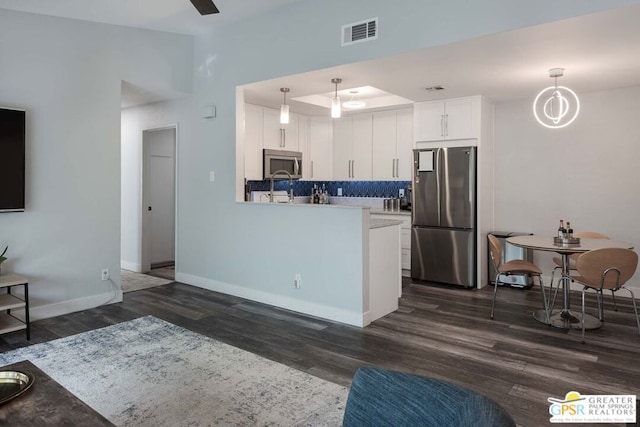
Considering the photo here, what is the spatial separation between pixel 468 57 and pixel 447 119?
189 centimetres

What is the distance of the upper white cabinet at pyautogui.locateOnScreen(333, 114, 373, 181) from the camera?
6.93 m

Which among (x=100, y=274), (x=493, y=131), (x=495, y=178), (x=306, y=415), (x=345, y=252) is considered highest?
(x=493, y=131)

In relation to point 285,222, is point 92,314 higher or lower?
lower

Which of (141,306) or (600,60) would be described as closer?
(600,60)

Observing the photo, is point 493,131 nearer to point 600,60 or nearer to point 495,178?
point 495,178

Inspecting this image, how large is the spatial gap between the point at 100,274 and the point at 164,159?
2.76m

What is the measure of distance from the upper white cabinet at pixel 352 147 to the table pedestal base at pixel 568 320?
3401 mm

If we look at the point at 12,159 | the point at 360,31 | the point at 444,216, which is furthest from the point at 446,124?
the point at 12,159

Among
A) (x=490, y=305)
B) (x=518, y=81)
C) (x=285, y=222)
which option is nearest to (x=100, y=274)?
A: (x=285, y=222)

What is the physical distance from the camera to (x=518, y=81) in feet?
15.5

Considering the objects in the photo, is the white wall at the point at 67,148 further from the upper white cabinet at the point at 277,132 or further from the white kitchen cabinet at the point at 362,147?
the white kitchen cabinet at the point at 362,147

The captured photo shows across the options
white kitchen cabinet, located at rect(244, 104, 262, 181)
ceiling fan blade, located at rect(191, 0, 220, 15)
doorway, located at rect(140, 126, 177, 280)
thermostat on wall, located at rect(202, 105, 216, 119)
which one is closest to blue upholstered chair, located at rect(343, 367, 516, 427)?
ceiling fan blade, located at rect(191, 0, 220, 15)

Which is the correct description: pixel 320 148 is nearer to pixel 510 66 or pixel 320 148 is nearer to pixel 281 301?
pixel 281 301

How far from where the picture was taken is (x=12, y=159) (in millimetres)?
3906
